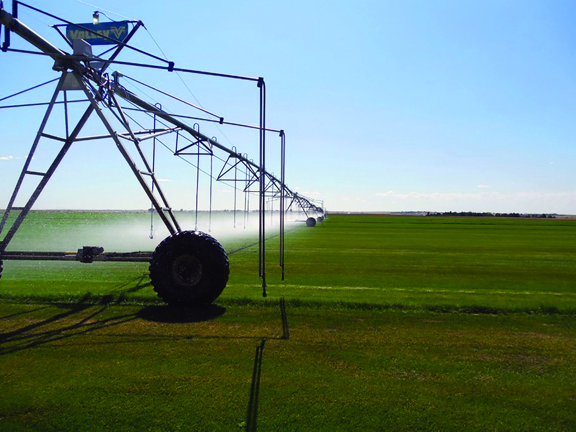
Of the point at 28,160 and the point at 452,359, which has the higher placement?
the point at 28,160

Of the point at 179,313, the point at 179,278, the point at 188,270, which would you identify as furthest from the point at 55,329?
the point at 188,270

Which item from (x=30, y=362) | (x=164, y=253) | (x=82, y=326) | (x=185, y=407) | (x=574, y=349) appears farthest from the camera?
(x=164, y=253)

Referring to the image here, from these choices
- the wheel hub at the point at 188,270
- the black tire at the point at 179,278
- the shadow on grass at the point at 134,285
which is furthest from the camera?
the shadow on grass at the point at 134,285

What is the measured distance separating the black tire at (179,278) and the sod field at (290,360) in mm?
290

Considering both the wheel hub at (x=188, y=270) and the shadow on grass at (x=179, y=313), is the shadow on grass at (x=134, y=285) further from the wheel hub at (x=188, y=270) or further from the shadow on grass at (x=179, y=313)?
the wheel hub at (x=188, y=270)

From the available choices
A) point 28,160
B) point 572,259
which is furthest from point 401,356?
point 572,259

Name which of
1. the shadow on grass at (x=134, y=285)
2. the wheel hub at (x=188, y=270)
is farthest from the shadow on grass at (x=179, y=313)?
the shadow on grass at (x=134, y=285)

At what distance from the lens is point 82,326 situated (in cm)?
579

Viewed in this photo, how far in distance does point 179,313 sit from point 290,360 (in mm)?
2772

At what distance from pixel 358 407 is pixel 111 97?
720 cm

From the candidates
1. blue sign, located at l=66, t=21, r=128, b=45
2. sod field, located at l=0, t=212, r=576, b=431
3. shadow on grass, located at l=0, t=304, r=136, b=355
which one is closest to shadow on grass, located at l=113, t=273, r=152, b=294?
sod field, located at l=0, t=212, r=576, b=431

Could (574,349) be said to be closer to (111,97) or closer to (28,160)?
(111,97)

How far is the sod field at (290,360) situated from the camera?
131 inches

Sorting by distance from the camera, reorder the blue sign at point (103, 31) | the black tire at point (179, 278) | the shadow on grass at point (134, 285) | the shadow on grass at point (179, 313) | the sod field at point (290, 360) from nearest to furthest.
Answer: the sod field at point (290, 360) → the shadow on grass at point (179, 313) → the black tire at point (179, 278) → the blue sign at point (103, 31) → the shadow on grass at point (134, 285)
